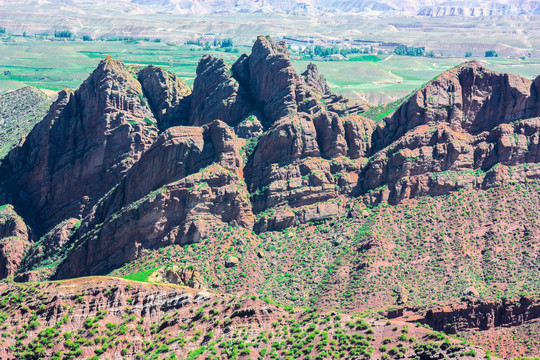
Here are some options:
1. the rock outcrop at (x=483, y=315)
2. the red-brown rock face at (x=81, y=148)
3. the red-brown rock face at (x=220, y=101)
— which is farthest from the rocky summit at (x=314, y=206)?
the red-brown rock face at (x=220, y=101)

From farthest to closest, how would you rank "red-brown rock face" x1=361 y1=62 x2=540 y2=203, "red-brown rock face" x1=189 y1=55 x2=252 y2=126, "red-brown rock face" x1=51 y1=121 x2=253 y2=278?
1. "red-brown rock face" x1=189 y1=55 x2=252 y2=126
2. "red-brown rock face" x1=361 y1=62 x2=540 y2=203
3. "red-brown rock face" x1=51 y1=121 x2=253 y2=278

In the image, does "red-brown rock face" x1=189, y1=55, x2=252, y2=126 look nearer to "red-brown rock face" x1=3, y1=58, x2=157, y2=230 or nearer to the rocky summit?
→ the rocky summit

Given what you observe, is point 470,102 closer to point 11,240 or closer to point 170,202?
point 170,202

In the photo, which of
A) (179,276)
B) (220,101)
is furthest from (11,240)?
(179,276)

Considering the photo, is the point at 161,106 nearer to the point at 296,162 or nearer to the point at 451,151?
the point at 296,162

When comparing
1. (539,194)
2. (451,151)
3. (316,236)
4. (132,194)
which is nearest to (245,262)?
(316,236)

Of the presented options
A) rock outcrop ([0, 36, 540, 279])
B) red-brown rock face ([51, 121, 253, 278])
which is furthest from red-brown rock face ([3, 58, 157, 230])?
red-brown rock face ([51, 121, 253, 278])

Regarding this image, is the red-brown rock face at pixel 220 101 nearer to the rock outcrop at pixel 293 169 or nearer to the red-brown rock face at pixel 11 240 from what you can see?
the rock outcrop at pixel 293 169
